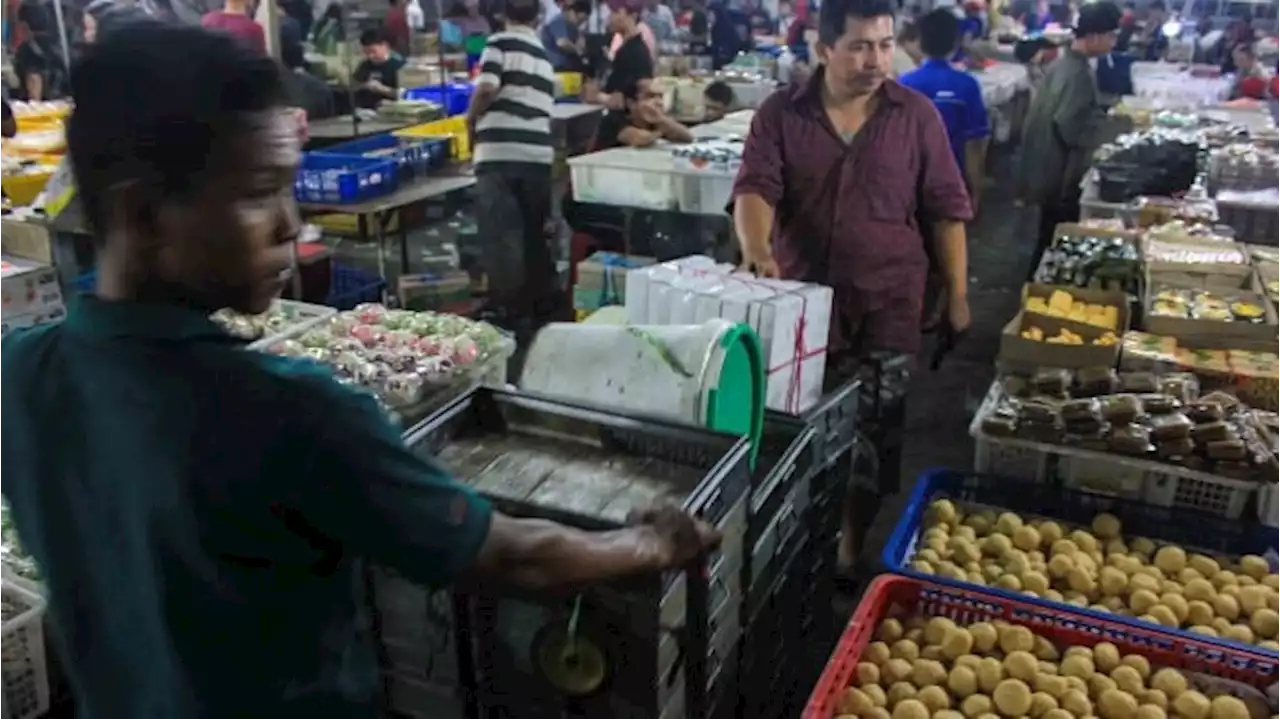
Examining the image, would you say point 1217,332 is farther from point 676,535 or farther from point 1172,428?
point 676,535

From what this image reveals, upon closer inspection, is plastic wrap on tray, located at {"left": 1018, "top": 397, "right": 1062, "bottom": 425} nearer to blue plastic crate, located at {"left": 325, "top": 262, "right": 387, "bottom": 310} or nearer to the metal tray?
the metal tray

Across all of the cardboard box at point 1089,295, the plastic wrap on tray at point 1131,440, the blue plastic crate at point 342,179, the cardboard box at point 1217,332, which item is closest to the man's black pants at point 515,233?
→ the blue plastic crate at point 342,179

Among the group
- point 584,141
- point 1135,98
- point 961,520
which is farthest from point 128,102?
point 1135,98

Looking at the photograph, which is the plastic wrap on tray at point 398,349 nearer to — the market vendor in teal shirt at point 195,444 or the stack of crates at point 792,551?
the stack of crates at point 792,551

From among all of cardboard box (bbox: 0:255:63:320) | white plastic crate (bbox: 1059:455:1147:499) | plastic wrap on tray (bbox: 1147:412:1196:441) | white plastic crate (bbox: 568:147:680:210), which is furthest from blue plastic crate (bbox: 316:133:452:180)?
plastic wrap on tray (bbox: 1147:412:1196:441)

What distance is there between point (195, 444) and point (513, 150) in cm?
426

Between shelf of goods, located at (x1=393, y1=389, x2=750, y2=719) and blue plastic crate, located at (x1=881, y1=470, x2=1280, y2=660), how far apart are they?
52 centimetres

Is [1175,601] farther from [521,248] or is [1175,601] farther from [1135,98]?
[1135,98]

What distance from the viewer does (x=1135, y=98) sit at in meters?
8.20

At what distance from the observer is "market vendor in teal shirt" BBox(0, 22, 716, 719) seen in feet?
3.28

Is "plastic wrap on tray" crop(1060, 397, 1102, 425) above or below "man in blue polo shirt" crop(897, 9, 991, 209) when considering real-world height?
below

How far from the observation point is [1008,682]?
2.00 meters

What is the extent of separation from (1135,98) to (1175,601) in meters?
6.89

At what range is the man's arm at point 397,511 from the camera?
41.5 inches
